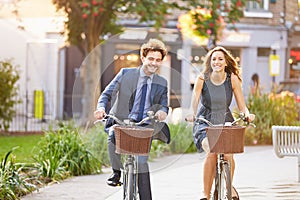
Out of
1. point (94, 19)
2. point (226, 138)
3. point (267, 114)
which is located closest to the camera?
point (226, 138)

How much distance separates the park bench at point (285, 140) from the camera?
9.54 metres

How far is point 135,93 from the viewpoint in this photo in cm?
589

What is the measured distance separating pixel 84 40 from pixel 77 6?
4.02 ft

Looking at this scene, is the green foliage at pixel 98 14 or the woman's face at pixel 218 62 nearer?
the woman's face at pixel 218 62

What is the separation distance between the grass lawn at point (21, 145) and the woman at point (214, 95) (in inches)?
156

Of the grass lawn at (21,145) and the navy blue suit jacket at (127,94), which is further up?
the navy blue suit jacket at (127,94)

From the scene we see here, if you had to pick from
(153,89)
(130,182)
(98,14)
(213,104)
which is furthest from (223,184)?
(98,14)

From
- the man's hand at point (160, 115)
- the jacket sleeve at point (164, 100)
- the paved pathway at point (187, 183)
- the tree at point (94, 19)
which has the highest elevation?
the tree at point (94, 19)

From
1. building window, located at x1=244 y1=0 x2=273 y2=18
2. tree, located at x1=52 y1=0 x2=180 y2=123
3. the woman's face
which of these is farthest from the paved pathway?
building window, located at x1=244 y1=0 x2=273 y2=18

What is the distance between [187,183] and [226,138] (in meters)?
3.00

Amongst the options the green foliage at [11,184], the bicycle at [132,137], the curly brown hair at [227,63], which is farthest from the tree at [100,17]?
the bicycle at [132,137]

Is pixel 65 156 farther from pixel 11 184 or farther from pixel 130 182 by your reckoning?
pixel 130 182

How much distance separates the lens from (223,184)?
6547mm

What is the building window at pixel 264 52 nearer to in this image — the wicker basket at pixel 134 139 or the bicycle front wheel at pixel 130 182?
the bicycle front wheel at pixel 130 182
